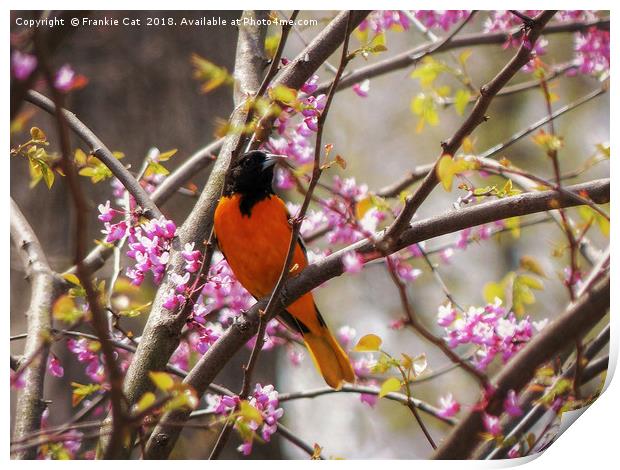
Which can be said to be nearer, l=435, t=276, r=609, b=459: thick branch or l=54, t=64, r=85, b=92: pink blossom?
l=435, t=276, r=609, b=459: thick branch

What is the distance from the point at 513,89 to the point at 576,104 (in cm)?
18

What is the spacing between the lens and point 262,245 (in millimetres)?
2035

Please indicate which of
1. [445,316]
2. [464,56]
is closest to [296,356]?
[445,316]

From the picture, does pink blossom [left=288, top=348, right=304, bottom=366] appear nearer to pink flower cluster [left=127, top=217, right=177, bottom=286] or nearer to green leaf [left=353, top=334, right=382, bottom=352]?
pink flower cluster [left=127, top=217, right=177, bottom=286]

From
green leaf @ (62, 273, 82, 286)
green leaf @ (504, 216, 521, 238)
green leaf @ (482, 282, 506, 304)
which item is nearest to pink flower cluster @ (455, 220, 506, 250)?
green leaf @ (504, 216, 521, 238)

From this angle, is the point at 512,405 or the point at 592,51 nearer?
the point at 512,405

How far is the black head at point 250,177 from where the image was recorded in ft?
6.75

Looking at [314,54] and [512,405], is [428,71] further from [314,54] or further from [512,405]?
[512,405]

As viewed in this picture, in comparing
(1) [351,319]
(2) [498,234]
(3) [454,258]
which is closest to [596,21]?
(2) [498,234]

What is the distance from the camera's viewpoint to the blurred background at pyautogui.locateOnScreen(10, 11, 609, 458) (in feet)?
6.46

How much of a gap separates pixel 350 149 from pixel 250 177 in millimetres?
306

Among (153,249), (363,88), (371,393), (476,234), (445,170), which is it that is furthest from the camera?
(476,234)

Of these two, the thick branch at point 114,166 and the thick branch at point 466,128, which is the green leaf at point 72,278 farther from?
the thick branch at point 466,128

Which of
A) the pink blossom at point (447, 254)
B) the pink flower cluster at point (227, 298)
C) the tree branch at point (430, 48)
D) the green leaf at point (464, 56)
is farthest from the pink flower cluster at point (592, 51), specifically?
the pink flower cluster at point (227, 298)
